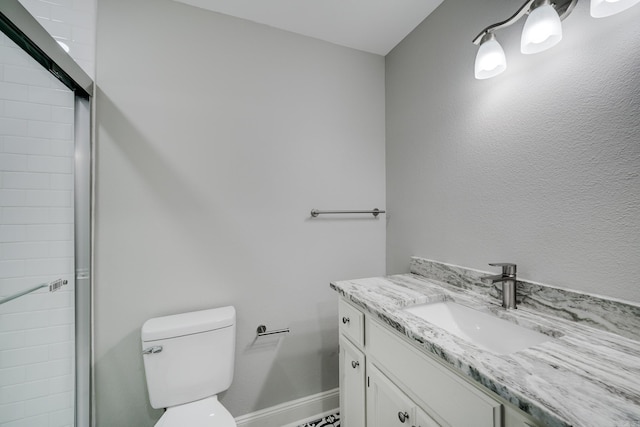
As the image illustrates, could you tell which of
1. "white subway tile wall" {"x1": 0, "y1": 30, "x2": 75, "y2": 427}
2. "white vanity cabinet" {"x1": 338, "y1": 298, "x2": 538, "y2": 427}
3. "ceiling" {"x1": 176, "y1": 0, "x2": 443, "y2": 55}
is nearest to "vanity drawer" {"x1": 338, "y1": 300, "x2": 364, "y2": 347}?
"white vanity cabinet" {"x1": 338, "y1": 298, "x2": 538, "y2": 427}

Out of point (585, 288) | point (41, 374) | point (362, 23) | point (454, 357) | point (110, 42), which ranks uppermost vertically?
point (362, 23)

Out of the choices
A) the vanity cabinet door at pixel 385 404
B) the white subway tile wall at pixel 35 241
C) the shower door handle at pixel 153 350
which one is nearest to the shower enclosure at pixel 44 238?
the white subway tile wall at pixel 35 241

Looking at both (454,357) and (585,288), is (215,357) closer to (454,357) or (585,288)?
(454,357)

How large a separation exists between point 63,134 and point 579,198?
7.06ft

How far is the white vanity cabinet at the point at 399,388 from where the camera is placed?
1.90 feet

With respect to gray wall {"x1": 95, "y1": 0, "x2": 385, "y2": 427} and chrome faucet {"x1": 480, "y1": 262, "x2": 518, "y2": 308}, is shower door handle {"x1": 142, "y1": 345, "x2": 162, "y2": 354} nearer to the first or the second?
gray wall {"x1": 95, "y1": 0, "x2": 385, "y2": 427}

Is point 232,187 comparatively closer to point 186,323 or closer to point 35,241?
point 186,323

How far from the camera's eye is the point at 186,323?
1.17 metres

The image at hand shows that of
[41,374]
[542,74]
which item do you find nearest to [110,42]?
[41,374]

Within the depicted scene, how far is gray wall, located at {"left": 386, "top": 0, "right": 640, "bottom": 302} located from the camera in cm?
73

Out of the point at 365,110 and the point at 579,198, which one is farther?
the point at 365,110

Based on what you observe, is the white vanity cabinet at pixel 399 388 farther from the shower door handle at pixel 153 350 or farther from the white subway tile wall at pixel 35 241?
the white subway tile wall at pixel 35 241

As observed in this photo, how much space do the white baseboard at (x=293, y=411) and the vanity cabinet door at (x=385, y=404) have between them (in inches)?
26.6

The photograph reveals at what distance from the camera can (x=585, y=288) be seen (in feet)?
2.63
